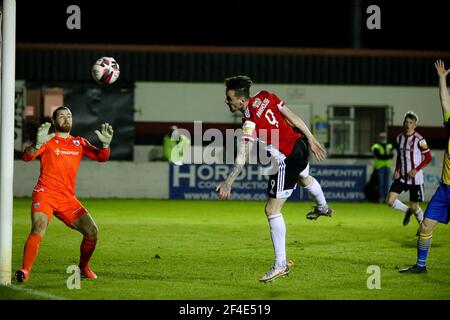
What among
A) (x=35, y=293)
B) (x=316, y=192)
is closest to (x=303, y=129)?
(x=316, y=192)

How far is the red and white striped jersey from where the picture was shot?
1641cm

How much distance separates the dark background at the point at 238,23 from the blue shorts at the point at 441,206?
29650 millimetres

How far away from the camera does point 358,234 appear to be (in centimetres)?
1697

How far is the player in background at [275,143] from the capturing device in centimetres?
1011

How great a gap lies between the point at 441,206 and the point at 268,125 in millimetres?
2537

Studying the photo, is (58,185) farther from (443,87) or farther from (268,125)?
(443,87)

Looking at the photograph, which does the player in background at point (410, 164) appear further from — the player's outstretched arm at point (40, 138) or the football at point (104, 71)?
the player's outstretched arm at point (40, 138)

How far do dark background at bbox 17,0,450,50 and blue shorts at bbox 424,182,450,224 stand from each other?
97.3 ft

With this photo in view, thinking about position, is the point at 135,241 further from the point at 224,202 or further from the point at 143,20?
the point at 143,20

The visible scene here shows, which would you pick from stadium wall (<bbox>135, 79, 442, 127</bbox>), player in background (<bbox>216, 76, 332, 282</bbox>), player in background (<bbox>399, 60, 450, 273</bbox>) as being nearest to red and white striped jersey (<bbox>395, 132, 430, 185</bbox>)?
player in background (<bbox>399, 60, 450, 273</bbox>)

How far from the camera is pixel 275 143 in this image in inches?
413

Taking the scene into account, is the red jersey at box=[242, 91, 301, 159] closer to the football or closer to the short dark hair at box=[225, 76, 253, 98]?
the short dark hair at box=[225, 76, 253, 98]

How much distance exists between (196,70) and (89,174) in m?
6.57
